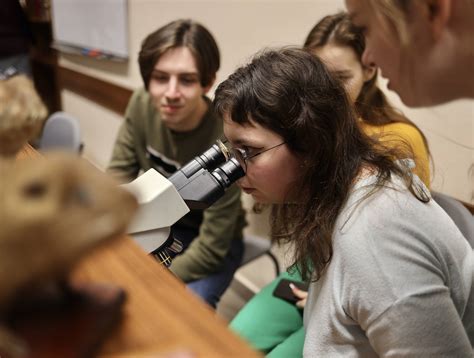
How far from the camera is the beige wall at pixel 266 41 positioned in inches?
54.7

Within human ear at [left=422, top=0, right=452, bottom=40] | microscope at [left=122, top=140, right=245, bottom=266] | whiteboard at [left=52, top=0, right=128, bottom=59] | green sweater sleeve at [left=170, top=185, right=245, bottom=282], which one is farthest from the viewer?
whiteboard at [left=52, top=0, right=128, bottom=59]

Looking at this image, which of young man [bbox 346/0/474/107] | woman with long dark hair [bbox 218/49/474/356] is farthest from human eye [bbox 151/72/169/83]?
young man [bbox 346/0/474/107]

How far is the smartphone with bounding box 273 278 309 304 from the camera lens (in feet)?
4.50

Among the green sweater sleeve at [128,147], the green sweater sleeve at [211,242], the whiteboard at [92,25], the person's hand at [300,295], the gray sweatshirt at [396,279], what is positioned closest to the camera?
the gray sweatshirt at [396,279]

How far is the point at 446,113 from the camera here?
1401 mm

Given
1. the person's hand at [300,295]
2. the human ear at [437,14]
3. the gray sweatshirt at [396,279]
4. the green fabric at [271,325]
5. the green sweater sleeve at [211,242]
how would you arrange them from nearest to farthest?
the human ear at [437,14], the gray sweatshirt at [396,279], the green fabric at [271,325], the person's hand at [300,295], the green sweater sleeve at [211,242]

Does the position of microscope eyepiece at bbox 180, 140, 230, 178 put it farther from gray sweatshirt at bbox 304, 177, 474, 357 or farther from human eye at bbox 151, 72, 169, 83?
human eye at bbox 151, 72, 169, 83

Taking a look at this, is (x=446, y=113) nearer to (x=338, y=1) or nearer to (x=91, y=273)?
(x=338, y=1)

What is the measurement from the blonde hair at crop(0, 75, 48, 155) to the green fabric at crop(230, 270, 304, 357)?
2.99 ft

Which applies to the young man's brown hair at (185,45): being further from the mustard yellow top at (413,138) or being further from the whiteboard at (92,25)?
the whiteboard at (92,25)

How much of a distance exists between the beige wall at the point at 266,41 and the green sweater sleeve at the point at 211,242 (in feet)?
1.60

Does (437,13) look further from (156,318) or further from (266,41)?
(266,41)

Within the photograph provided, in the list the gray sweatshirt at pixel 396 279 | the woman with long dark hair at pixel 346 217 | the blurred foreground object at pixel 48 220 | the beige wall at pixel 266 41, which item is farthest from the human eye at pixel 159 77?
the blurred foreground object at pixel 48 220

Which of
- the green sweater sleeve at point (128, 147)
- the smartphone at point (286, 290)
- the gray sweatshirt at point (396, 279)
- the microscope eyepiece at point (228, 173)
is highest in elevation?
the microscope eyepiece at point (228, 173)
